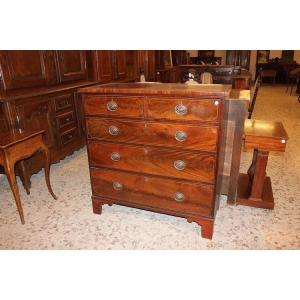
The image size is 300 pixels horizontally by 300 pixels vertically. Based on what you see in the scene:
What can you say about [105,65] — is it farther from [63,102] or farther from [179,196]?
[179,196]

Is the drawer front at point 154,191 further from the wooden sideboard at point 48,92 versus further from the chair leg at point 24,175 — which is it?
the wooden sideboard at point 48,92

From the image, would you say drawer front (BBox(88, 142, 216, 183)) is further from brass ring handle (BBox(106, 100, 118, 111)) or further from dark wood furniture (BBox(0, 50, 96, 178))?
dark wood furniture (BBox(0, 50, 96, 178))

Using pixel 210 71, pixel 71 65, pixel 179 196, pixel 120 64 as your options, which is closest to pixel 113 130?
pixel 179 196

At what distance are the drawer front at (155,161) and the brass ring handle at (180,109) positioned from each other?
0.30m

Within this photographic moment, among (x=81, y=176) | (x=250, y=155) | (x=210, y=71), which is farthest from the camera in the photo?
(x=210, y=71)

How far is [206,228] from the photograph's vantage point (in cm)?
209

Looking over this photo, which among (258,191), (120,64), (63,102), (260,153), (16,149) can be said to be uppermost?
(120,64)

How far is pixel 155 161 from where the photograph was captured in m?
2.07

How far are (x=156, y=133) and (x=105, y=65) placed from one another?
11.4 feet

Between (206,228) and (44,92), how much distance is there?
8.12ft

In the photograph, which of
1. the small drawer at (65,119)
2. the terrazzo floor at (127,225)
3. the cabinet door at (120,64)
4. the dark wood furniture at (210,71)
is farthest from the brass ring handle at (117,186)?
the dark wood furniture at (210,71)

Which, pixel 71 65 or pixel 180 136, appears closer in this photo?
pixel 180 136
